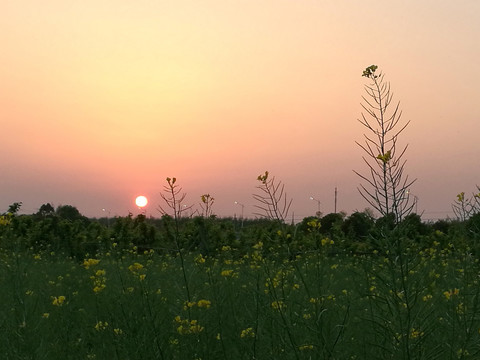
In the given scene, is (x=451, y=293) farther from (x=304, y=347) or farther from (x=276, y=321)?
(x=276, y=321)

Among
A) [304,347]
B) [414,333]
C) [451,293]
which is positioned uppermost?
[451,293]

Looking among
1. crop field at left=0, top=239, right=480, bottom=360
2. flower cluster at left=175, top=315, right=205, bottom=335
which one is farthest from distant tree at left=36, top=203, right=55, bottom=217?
flower cluster at left=175, top=315, right=205, bottom=335

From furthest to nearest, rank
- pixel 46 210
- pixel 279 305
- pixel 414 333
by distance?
pixel 46 210, pixel 279 305, pixel 414 333

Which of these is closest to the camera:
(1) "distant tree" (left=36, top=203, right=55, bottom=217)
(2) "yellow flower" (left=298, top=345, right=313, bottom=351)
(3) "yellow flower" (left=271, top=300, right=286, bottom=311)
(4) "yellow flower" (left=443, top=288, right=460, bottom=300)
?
(2) "yellow flower" (left=298, top=345, right=313, bottom=351)

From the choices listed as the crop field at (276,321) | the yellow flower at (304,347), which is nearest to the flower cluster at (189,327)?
the crop field at (276,321)

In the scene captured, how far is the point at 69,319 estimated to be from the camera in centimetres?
751

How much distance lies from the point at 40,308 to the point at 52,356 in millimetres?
1842

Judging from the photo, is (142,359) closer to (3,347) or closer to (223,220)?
(3,347)

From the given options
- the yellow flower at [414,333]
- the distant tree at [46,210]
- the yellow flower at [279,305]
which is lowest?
the yellow flower at [414,333]

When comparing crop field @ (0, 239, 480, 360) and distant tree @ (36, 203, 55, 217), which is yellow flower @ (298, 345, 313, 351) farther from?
distant tree @ (36, 203, 55, 217)

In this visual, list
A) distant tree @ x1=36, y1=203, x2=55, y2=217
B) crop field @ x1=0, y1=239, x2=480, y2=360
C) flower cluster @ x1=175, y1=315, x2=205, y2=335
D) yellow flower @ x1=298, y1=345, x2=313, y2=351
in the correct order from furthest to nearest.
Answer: distant tree @ x1=36, y1=203, x2=55, y2=217
flower cluster @ x1=175, y1=315, x2=205, y2=335
yellow flower @ x1=298, y1=345, x2=313, y2=351
crop field @ x1=0, y1=239, x2=480, y2=360

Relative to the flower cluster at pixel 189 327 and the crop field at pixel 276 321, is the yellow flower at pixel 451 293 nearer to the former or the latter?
the crop field at pixel 276 321

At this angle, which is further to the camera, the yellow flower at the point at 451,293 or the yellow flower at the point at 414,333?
the yellow flower at the point at 451,293

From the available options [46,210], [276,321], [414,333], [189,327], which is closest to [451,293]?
[414,333]
